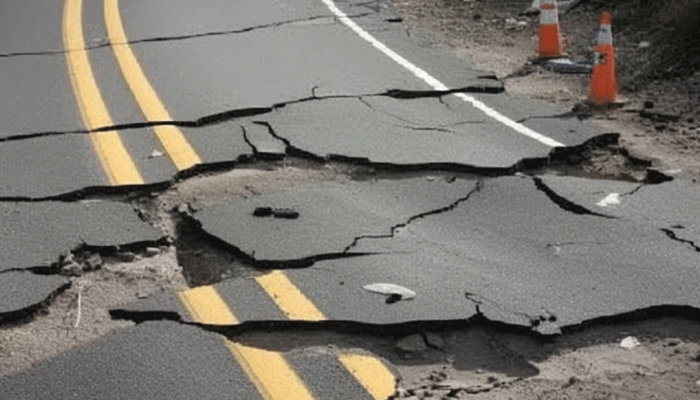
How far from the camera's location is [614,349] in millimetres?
4512

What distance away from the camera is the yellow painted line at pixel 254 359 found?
13.6 ft

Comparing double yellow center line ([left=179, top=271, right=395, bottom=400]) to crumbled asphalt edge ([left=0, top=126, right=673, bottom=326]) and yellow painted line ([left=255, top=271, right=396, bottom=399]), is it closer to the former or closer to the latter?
yellow painted line ([left=255, top=271, right=396, bottom=399])

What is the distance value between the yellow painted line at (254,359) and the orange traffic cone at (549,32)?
6012 mm

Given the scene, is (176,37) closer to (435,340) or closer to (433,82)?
(433,82)

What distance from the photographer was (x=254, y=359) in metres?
4.41

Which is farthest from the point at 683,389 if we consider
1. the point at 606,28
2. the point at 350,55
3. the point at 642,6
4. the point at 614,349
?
the point at 642,6

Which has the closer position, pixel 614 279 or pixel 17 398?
pixel 17 398

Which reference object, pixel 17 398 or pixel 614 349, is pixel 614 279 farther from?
pixel 17 398

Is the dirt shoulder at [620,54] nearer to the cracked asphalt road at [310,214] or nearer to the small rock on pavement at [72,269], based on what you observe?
the cracked asphalt road at [310,214]

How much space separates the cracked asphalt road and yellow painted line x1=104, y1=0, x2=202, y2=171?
34mm

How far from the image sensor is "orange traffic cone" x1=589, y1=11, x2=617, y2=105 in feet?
28.0

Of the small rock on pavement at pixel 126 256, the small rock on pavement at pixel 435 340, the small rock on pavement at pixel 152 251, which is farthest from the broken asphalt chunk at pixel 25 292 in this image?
the small rock on pavement at pixel 435 340

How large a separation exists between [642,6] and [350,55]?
10.8 feet

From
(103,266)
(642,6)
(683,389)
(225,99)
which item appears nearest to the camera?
(683,389)
